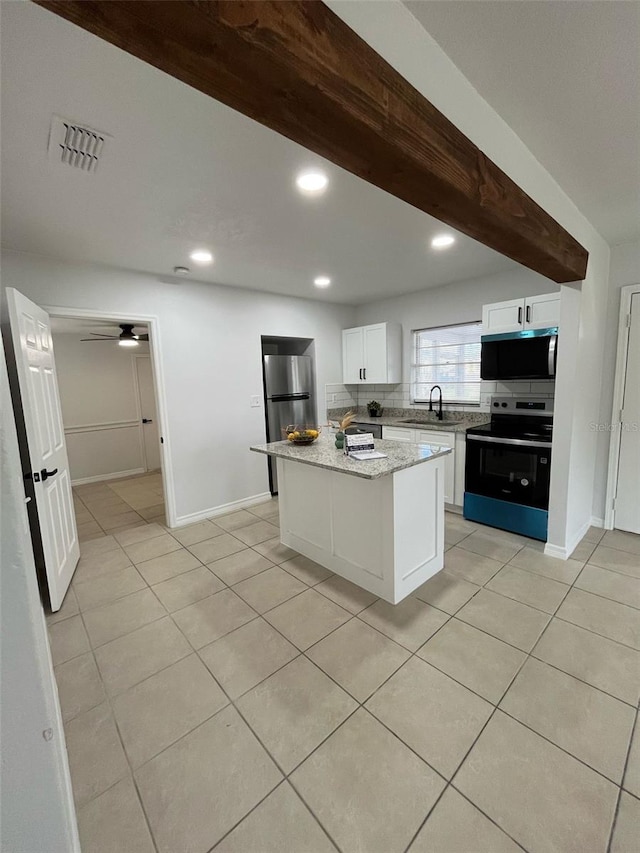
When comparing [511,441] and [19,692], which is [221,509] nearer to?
[511,441]

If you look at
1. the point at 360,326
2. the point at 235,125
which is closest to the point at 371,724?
the point at 235,125

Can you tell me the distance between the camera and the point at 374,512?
2.31 meters

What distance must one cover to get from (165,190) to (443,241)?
1930 mm

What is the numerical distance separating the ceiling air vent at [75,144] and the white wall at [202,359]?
1.59 meters

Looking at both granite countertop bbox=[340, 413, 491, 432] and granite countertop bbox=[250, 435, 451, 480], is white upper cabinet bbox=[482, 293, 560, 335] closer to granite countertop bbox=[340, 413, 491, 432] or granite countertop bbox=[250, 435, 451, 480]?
granite countertop bbox=[340, 413, 491, 432]

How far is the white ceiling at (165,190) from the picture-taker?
45.8 inches

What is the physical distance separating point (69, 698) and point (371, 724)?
1.43 metres

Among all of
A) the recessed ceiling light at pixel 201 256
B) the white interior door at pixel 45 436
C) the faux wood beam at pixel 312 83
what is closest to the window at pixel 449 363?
the recessed ceiling light at pixel 201 256

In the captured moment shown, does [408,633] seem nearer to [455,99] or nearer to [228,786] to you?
[228,786]

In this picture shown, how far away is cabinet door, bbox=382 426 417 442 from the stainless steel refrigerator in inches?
41.5

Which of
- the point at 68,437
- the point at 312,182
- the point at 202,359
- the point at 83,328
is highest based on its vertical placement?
the point at 312,182

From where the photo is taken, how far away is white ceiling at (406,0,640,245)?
1.05 metres

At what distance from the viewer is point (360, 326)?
5.05 metres

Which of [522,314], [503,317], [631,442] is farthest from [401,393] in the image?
[631,442]
